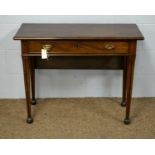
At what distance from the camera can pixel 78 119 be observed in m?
2.31

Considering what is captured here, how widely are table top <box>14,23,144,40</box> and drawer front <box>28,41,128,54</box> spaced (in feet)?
0.13

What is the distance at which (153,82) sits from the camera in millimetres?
2562

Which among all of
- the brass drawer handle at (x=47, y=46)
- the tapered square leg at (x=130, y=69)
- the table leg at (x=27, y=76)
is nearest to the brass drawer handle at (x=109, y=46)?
the tapered square leg at (x=130, y=69)

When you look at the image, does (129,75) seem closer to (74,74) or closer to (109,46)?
(109,46)

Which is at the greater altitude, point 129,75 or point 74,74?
point 129,75

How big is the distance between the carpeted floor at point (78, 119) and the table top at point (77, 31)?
2.31 feet

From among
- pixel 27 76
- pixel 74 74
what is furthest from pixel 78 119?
pixel 27 76

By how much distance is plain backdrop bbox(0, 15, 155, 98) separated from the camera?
231 centimetres

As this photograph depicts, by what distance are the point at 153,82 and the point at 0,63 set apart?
4.40 feet

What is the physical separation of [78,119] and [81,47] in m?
0.66

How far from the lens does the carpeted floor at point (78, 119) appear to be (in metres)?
2.12

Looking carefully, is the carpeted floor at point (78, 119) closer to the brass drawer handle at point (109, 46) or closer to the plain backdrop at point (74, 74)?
the plain backdrop at point (74, 74)
